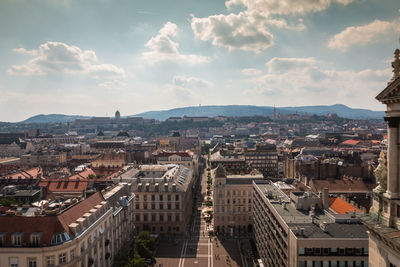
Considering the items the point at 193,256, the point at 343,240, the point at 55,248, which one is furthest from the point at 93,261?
the point at 343,240

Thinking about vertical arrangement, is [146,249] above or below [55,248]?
below

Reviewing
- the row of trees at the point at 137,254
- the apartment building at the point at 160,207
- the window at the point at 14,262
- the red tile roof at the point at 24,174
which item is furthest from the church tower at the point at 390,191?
the red tile roof at the point at 24,174

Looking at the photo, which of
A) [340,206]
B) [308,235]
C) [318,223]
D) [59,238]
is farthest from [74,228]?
[340,206]

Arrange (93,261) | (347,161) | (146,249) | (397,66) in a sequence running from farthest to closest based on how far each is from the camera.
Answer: (347,161) < (146,249) < (93,261) < (397,66)

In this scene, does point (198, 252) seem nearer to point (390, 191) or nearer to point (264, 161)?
point (390, 191)

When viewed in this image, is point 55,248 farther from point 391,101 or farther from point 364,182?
point 364,182

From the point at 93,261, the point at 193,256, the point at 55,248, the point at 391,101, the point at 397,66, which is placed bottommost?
the point at 193,256

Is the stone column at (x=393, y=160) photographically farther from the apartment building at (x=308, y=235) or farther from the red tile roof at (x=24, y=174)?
the red tile roof at (x=24, y=174)

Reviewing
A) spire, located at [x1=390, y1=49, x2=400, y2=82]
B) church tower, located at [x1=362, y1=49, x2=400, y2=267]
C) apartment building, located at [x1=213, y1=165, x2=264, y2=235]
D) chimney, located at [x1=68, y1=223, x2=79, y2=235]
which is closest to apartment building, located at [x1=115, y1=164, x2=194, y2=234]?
apartment building, located at [x1=213, y1=165, x2=264, y2=235]
